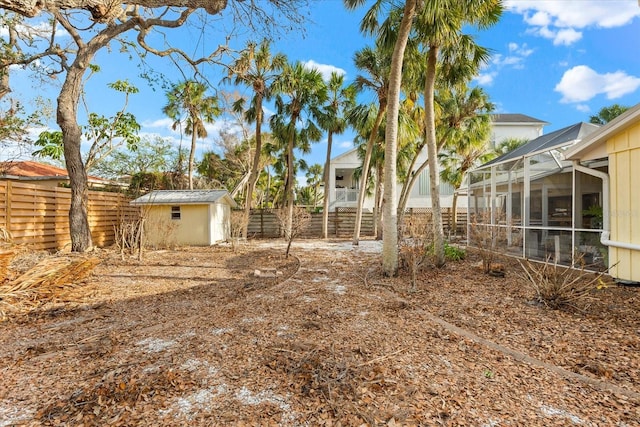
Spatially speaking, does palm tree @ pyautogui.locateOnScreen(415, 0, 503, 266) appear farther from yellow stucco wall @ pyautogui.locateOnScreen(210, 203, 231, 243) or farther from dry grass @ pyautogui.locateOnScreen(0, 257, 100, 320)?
yellow stucco wall @ pyautogui.locateOnScreen(210, 203, 231, 243)

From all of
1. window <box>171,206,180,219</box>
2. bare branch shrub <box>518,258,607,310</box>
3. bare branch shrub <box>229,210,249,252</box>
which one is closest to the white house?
bare branch shrub <box>229,210,249,252</box>

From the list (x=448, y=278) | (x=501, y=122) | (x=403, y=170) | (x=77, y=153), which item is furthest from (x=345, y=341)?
(x=501, y=122)

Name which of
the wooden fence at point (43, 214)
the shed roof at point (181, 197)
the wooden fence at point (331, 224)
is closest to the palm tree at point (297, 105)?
the wooden fence at point (331, 224)

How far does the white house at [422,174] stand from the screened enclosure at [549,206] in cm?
1197

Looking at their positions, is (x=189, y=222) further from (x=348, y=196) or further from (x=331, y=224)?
(x=348, y=196)

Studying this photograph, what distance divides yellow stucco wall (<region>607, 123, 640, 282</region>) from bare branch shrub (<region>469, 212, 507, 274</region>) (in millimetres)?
2152

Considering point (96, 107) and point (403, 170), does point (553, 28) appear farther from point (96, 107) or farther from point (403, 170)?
point (96, 107)

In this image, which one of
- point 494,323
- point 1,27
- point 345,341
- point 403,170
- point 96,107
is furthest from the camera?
point 403,170

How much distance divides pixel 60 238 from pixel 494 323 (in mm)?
13085

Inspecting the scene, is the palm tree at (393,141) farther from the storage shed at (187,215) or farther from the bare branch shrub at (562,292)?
the storage shed at (187,215)

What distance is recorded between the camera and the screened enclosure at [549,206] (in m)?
6.88

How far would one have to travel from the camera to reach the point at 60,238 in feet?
35.1

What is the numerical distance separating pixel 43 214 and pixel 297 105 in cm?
1117

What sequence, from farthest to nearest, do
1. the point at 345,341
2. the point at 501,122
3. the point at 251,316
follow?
the point at 501,122, the point at 251,316, the point at 345,341
